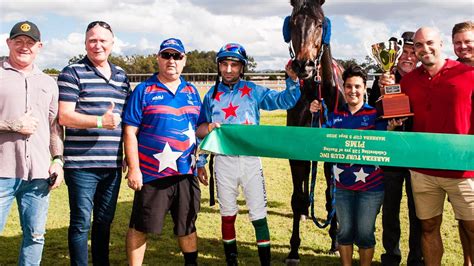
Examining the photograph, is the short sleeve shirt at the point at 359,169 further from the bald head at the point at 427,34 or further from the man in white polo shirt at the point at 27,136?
the man in white polo shirt at the point at 27,136

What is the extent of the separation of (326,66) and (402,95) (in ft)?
3.93

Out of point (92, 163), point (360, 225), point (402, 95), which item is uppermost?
point (402, 95)

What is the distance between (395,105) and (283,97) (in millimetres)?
954

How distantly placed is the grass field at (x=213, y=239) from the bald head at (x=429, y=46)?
2.41m

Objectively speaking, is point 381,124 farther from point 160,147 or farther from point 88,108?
point 88,108

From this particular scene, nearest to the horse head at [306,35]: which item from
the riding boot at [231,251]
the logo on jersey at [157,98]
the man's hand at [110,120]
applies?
the logo on jersey at [157,98]

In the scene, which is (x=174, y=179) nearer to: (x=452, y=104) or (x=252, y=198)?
(x=252, y=198)

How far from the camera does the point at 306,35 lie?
4000 millimetres

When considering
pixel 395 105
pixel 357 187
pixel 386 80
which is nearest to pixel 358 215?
pixel 357 187

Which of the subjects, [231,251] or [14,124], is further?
[231,251]

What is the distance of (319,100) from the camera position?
4.25 metres

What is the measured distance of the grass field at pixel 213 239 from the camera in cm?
491

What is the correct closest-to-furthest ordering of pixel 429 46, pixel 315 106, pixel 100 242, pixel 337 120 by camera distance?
pixel 429 46
pixel 337 120
pixel 100 242
pixel 315 106

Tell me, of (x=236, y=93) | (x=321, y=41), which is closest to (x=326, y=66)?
(x=321, y=41)
